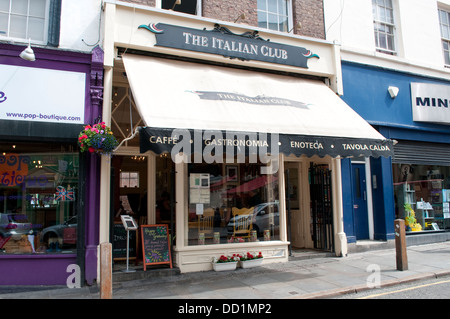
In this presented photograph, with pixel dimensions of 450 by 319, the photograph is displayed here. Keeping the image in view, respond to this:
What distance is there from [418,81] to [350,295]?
8.39 meters

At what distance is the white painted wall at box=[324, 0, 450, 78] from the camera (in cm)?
1063

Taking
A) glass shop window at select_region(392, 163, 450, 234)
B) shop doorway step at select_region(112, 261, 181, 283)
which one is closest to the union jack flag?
shop doorway step at select_region(112, 261, 181, 283)

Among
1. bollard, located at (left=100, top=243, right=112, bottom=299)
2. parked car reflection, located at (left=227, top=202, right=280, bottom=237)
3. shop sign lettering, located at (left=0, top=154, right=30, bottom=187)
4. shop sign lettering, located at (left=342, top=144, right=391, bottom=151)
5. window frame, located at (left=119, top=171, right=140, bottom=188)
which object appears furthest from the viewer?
window frame, located at (left=119, top=171, right=140, bottom=188)

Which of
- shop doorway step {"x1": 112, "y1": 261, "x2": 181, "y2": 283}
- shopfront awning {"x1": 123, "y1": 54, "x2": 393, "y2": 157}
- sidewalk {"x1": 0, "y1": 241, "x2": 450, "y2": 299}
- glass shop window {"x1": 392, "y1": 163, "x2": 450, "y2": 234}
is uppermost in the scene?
shopfront awning {"x1": 123, "y1": 54, "x2": 393, "y2": 157}

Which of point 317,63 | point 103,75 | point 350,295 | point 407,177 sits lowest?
point 350,295

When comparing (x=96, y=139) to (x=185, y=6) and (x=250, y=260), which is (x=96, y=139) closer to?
(x=250, y=260)

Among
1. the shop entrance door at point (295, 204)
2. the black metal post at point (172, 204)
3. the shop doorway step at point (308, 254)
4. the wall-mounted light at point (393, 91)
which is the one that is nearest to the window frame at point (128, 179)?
the black metal post at point (172, 204)

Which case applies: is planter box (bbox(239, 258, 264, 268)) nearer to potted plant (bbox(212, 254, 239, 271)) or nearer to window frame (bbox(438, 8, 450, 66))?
potted plant (bbox(212, 254, 239, 271))

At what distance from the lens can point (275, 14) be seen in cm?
1019

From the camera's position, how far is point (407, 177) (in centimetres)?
1148

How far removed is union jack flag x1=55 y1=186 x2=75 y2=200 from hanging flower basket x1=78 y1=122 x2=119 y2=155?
3.61 ft

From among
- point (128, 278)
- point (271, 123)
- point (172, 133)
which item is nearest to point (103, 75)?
point (172, 133)


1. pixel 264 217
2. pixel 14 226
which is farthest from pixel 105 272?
pixel 264 217

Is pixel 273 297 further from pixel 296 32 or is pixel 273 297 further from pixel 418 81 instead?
pixel 418 81
